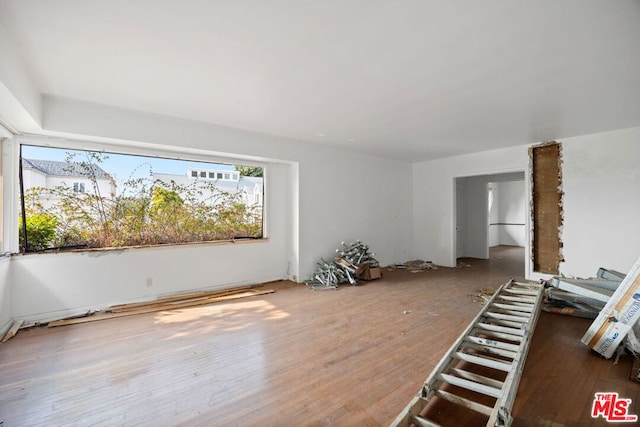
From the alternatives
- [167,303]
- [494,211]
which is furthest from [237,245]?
[494,211]

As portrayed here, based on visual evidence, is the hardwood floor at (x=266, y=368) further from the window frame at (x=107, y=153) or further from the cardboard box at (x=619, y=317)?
the window frame at (x=107, y=153)

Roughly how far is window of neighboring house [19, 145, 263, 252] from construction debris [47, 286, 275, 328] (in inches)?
34.0

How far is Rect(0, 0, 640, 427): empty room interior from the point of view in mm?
1923

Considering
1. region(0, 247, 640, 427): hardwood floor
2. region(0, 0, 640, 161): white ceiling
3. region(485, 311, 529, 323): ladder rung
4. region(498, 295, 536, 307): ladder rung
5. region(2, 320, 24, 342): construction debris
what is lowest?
region(0, 247, 640, 427): hardwood floor

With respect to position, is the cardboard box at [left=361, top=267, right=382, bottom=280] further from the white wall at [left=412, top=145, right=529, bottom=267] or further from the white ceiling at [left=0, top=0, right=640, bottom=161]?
the white ceiling at [left=0, top=0, right=640, bottom=161]

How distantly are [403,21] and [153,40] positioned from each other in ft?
6.06

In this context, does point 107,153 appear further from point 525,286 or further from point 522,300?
point 525,286

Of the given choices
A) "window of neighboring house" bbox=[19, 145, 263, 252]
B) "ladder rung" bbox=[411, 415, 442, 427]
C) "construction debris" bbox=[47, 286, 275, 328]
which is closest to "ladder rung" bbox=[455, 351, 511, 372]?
"ladder rung" bbox=[411, 415, 442, 427]

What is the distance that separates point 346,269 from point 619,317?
3.60 meters

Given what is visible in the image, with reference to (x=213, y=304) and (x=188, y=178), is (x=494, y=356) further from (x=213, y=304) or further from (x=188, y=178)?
(x=188, y=178)

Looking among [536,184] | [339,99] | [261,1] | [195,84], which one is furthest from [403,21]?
[536,184]

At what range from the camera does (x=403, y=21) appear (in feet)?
6.34

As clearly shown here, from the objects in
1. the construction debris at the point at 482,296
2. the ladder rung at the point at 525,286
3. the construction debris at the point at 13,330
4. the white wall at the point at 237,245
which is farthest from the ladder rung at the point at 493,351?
the construction debris at the point at 13,330

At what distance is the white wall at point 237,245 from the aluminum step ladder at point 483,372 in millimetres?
3244
